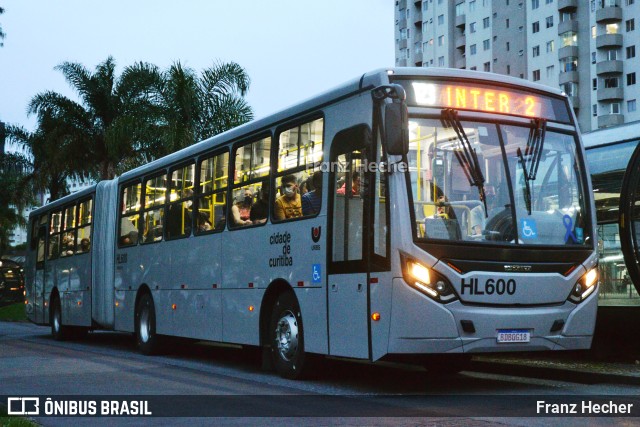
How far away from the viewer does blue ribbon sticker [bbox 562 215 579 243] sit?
10875mm

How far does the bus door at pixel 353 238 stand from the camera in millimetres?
10461

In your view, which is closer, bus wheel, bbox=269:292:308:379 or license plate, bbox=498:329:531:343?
license plate, bbox=498:329:531:343

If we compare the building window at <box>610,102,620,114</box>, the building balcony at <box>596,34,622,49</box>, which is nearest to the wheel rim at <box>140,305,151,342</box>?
the building window at <box>610,102,620,114</box>

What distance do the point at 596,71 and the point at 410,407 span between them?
231ft

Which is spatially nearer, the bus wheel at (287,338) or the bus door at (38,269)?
the bus wheel at (287,338)

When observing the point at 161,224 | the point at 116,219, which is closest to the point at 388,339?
the point at 161,224

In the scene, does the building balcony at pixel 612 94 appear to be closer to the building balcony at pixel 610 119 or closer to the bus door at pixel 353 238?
the building balcony at pixel 610 119

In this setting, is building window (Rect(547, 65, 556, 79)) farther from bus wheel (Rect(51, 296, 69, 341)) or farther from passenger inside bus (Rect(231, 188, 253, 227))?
passenger inside bus (Rect(231, 188, 253, 227))

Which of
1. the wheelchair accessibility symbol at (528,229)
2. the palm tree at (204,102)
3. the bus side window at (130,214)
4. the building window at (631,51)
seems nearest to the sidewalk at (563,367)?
the wheelchair accessibility symbol at (528,229)

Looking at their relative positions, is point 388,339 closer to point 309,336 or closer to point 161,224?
point 309,336

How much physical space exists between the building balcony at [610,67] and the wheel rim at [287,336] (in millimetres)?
66875

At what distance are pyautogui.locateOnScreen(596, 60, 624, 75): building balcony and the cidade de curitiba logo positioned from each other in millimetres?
69593

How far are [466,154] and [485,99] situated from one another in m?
0.80

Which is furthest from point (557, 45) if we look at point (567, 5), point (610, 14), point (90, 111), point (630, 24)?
point (90, 111)
